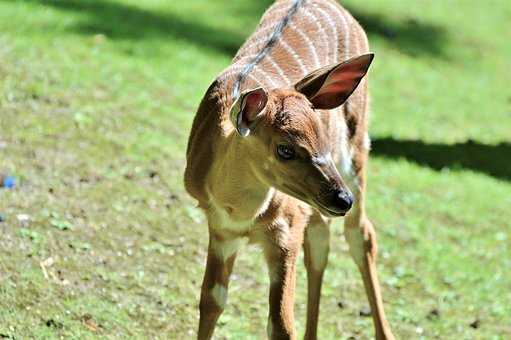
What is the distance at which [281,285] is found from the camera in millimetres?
3965

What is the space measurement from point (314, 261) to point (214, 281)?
2.77ft

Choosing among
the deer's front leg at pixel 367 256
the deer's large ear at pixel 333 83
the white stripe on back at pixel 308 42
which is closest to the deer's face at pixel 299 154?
the deer's large ear at pixel 333 83

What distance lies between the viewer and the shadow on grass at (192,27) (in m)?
9.05

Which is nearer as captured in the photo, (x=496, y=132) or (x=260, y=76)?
(x=260, y=76)

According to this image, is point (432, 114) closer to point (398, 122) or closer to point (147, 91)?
point (398, 122)

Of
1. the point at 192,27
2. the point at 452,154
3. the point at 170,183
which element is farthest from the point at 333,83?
the point at 192,27

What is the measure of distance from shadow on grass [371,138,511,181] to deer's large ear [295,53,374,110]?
4.25 m

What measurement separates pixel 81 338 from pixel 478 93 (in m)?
6.59

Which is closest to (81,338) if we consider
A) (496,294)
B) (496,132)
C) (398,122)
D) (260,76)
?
(260,76)

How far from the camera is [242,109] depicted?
334 cm

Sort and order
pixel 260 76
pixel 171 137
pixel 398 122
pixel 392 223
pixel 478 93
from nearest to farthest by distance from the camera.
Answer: pixel 260 76, pixel 392 223, pixel 171 137, pixel 398 122, pixel 478 93

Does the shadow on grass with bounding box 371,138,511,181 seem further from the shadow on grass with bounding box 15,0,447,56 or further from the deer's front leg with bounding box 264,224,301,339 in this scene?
the deer's front leg with bounding box 264,224,301,339

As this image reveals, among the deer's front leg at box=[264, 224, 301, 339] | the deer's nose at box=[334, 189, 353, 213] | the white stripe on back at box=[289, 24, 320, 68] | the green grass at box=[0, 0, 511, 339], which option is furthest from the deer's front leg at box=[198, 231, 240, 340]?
the white stripe on back at box=[289, 24, 320, 68]

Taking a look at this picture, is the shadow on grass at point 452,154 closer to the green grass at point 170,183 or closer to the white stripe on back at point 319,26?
the green grass at point 170,183
